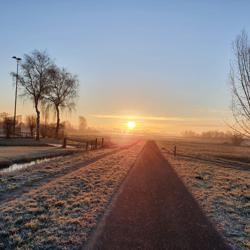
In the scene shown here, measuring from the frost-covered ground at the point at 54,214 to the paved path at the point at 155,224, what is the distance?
41 cm

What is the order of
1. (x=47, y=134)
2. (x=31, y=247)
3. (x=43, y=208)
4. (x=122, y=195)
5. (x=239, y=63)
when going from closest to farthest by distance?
1. (x=31, y=247)
2. (x=43, y=208)
3. (x=122, y=195)
4. (x=239, y=63)
5. (x=47, y=134)

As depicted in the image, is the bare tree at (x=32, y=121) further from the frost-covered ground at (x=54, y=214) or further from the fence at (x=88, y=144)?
the frost-covered ground at (x=54, y=214)

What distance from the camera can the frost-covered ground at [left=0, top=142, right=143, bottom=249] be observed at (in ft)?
17.8

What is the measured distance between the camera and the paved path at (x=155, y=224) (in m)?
5.34

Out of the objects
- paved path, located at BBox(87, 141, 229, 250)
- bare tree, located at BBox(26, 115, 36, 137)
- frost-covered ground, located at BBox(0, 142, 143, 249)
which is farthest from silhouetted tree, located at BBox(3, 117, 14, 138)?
paved path, located at BBox(87, 141, 229, 250)

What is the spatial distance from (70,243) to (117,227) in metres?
1.19

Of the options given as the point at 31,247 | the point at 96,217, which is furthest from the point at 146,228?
the point at 31,247

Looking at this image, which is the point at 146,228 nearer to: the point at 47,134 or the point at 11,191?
the point at 11,191

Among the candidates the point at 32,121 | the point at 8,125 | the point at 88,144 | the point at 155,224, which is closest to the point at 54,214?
the point at 155,224

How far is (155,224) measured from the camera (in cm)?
641

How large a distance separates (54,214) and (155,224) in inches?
101

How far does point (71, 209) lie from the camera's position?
755 centimetres

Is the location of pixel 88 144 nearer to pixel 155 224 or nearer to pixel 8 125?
pixel 8 125

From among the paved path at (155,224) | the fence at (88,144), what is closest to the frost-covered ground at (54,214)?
the paved path at (155,224)
